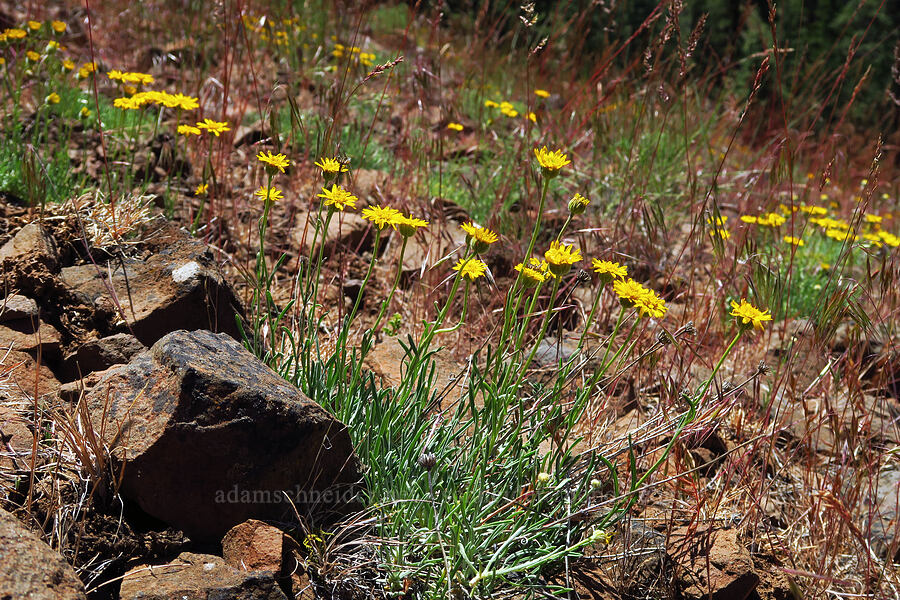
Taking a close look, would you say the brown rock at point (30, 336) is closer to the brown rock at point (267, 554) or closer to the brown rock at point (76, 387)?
the brown rock at point (76, 387)

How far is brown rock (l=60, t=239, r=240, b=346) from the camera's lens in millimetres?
2262

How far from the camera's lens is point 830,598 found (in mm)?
2273

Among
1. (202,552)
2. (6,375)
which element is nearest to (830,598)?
(202,552)

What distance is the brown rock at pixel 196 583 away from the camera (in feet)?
4.99

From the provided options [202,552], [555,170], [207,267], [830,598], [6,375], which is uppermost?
[555,170]

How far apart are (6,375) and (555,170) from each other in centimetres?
160

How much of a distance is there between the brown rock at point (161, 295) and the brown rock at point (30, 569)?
0.92m

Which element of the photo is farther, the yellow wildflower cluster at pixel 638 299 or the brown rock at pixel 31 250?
the brown rock at pixel 31 250

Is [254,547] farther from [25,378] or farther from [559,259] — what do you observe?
[559,259]

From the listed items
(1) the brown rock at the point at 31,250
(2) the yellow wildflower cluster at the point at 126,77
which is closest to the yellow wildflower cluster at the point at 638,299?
(1) the brown rock at the point at 31,250

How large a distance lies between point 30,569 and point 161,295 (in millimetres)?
1097

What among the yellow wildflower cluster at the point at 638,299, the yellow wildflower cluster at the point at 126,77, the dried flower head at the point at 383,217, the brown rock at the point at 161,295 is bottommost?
the brown rock at the point at 161,295

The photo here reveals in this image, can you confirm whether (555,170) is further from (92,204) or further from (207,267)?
(92,204)

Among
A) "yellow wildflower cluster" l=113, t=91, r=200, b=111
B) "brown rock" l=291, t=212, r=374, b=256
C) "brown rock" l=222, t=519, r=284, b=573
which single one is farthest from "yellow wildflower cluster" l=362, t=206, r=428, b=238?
"brown rock" l=291, t=212, r=374, b=256
